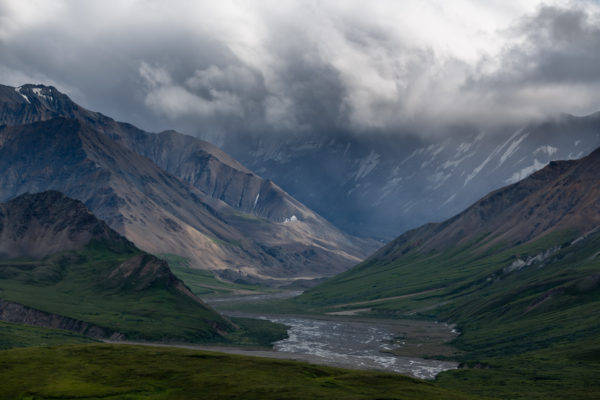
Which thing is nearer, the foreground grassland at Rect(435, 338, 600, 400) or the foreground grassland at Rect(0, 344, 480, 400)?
the foreground grassland at Rect(0, 344, 480, 400)

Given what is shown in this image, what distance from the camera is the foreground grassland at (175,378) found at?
Result: 111312 millimetres

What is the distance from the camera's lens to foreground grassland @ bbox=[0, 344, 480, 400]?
111m

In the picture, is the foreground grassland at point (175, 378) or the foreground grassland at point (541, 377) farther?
the foreground grassland at point (541, 377)

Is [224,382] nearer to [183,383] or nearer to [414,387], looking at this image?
[183,383]

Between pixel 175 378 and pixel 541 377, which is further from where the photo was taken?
pixel 541 377

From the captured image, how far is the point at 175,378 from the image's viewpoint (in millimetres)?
125938

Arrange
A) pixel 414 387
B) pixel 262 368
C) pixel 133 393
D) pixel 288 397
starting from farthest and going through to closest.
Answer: pixel 262 368 → pixel 414 387 → pixel 133 393 → pixel 288 397

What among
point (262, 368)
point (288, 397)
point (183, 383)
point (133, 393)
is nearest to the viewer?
point (288, 397)

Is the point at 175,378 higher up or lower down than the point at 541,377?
lower down

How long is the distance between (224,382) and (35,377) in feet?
122

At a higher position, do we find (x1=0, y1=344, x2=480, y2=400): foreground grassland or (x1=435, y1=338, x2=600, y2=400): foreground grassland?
(x1=435, y1=338, x2=600, y2=400): foreground grassland

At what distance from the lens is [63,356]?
5714 inches

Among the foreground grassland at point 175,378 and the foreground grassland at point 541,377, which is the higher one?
the foreground grassland at point 541,377

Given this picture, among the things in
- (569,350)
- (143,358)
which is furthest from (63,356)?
(569,350)
